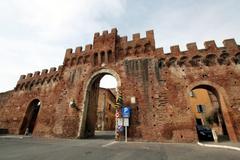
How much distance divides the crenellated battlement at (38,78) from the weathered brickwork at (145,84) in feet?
0.54

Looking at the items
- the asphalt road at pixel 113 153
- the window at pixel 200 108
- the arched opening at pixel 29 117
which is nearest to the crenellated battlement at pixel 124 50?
the arched opening at pixel 29 117

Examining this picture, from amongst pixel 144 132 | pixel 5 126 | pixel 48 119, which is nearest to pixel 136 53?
pixel 144 132

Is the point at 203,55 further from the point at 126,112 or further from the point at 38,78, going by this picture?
the point at 38,78

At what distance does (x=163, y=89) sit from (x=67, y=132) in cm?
860

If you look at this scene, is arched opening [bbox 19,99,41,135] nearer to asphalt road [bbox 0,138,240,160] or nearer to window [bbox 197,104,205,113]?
asphalt road [bbox 0,138,240,160]

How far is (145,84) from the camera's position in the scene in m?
11.3

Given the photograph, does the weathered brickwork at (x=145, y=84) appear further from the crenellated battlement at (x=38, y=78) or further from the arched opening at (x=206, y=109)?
the arched opening at (x=206, y=109)

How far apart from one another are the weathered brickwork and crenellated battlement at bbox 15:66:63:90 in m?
0.17

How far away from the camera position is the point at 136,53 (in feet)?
41.7

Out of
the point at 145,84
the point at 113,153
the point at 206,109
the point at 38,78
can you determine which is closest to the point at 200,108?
the point at 206,109

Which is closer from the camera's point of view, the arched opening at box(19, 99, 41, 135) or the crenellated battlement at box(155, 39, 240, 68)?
the crenellated battlement at box(155, 39, 240, 68)

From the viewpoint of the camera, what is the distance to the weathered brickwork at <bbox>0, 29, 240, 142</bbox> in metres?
9.69

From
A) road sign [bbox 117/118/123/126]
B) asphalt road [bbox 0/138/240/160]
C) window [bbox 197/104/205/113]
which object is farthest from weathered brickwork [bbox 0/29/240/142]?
window [bbox 197/104/205/113]

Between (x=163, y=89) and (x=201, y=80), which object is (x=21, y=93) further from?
(x=201, y=80)
